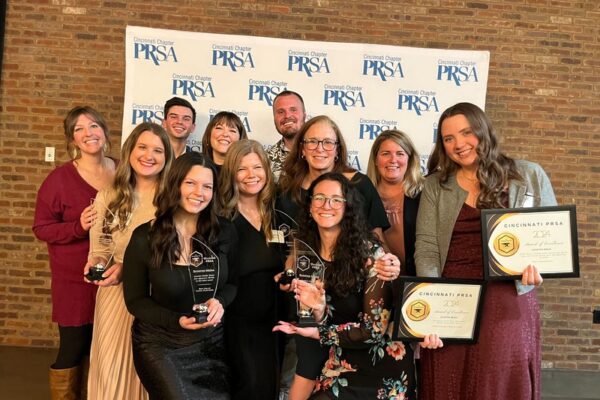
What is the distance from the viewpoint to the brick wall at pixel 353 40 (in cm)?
525

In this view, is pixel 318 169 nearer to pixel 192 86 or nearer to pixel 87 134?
pixel 87 134

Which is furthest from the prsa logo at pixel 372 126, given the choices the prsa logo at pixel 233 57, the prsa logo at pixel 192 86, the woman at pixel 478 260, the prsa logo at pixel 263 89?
the woman at pixel 478 260

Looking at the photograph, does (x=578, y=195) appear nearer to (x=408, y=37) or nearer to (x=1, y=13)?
(x=408, y=37)

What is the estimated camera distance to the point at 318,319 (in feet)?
8.43

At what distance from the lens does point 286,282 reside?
2.80 meters

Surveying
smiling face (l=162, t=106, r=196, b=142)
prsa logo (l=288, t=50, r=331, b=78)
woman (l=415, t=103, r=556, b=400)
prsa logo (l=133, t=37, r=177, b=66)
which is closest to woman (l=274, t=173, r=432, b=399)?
woman (l=415, t=103, r=556, b=400)

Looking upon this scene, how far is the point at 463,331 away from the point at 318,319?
2.16 ft

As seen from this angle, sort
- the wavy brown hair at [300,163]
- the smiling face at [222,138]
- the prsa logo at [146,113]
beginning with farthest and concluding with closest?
the prsa logo at [146,113] → the smiling face at [222,138] → the wavy brown hair at [300,163]

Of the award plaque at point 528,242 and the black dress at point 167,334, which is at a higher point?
the award plaque at point 528,242

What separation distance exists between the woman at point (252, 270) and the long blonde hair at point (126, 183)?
34 cm

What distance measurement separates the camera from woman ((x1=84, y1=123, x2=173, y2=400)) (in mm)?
2947

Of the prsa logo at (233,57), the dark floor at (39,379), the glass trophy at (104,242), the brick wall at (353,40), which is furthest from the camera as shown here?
the brick wall at (353,40)

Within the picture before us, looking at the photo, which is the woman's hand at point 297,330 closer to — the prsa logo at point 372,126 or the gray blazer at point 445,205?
the gray blazer at point 445,205

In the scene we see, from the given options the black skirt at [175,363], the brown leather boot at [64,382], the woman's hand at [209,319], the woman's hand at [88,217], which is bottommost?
the brown leather boot at [64,382]
